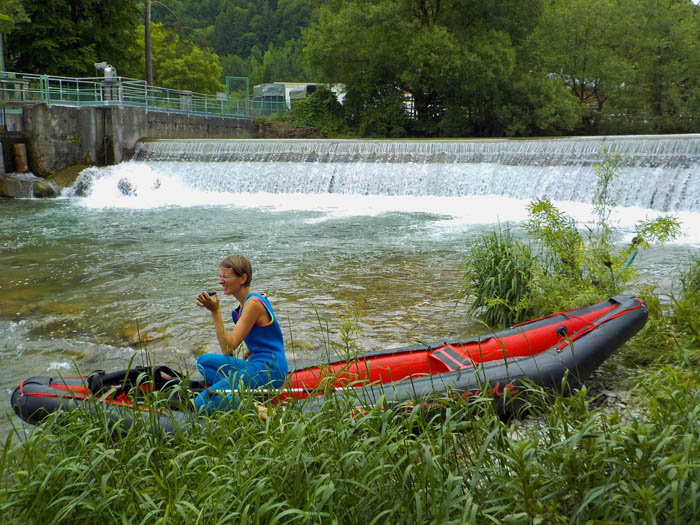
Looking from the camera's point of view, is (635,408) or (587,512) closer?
(587,512)

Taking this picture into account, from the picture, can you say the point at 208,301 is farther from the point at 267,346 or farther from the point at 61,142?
the point at 61,142

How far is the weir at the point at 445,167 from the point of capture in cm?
1357

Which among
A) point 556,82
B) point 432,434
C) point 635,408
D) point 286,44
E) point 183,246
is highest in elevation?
point 286,44

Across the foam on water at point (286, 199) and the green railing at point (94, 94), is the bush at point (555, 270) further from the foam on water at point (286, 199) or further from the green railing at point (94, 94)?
the green railing at point (94, 94)

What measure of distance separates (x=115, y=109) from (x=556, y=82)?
55.7 ft

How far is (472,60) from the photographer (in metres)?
25.0

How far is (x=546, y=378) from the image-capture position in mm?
3717

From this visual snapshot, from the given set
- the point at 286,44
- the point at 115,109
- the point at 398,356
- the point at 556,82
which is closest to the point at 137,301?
the point at 398,356

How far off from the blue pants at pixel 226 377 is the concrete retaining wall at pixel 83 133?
17.0 m

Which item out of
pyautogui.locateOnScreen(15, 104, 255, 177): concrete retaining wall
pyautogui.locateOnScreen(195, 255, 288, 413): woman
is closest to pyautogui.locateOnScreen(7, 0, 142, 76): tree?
pyautogui.locateOnScreen(15, 104, 255, 177): concrete retaining wall

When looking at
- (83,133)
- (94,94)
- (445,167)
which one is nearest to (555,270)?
(445,167)

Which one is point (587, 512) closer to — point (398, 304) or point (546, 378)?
point (546, 378)

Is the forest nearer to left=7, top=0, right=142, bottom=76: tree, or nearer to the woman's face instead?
left=7, top=0, right=142, bottom=76: tree

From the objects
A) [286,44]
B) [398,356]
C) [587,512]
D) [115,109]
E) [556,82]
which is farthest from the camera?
[286,44]
